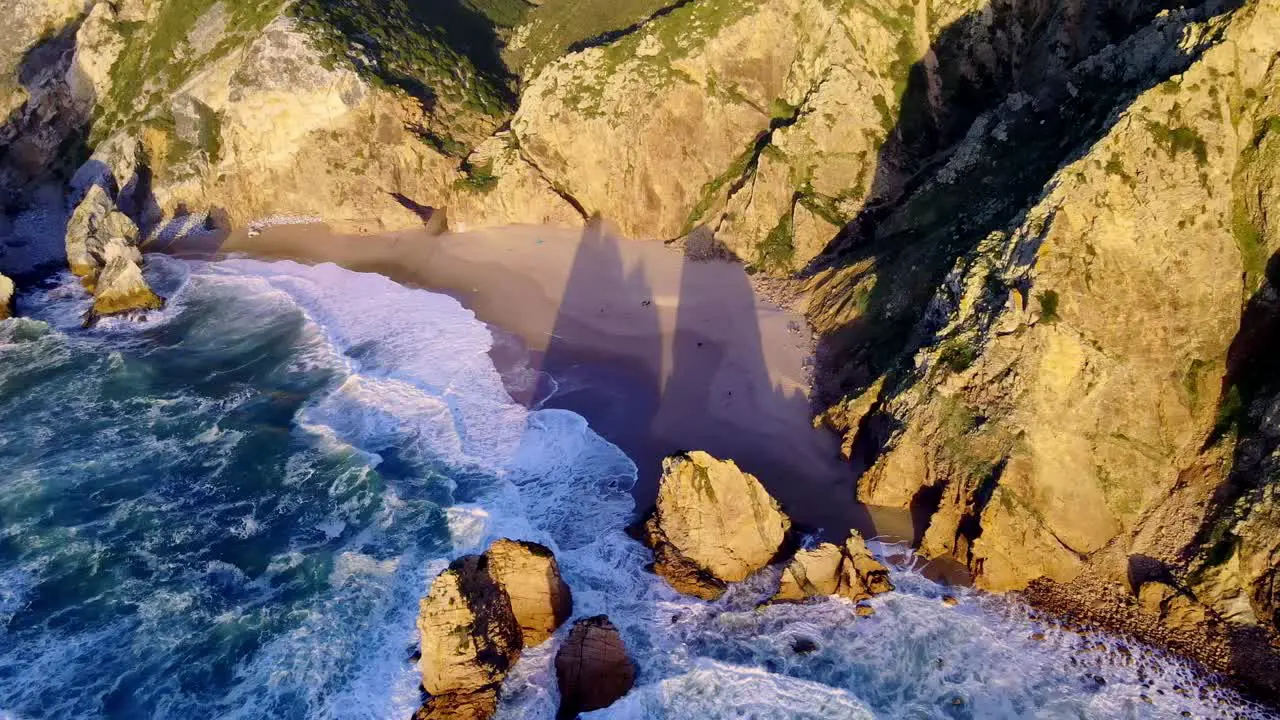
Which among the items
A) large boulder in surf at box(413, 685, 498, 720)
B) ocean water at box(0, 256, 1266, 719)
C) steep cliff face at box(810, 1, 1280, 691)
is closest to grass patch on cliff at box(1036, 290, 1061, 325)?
steep cliff face at box(810, 1, 1280, 691)

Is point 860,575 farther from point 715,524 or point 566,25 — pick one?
point 566,25

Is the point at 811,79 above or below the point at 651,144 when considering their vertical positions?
above

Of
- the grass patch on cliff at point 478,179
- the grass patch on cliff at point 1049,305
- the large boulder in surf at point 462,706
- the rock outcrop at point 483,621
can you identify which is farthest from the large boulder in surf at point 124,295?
the grass patch on cliff at point 1049,305

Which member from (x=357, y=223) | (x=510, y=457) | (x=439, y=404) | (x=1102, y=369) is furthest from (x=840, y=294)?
(x=357, y=223)

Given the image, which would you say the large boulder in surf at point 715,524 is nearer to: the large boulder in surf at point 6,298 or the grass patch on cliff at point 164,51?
the large boulder in surf at point 6,298

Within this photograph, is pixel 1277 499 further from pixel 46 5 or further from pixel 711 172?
pixel 46 5

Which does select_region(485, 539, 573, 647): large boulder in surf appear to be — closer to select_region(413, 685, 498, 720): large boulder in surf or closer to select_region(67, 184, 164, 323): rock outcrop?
select_region(413, 685, 498, 720): large boulder in surf
